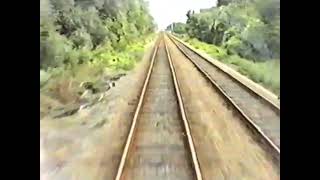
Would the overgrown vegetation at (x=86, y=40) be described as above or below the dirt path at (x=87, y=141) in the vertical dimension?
above

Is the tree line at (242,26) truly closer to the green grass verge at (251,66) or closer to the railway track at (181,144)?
the green grass verge at (251,66)

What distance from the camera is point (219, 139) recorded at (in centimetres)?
211

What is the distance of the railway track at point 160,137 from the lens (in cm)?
202

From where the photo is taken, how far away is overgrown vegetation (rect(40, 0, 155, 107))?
213 centimetres

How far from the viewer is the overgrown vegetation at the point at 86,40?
2.13 meters

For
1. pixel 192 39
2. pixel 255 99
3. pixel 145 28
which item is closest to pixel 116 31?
pixel 145 28

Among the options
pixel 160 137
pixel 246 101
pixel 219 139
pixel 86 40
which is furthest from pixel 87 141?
pixel 246 101

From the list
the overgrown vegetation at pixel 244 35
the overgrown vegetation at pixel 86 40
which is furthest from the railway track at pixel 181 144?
the overgrown vegetation at pixel 86 40

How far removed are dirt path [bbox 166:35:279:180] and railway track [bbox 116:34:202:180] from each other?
47 millimetres

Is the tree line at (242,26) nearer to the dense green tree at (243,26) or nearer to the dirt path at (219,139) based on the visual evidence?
the dense green tree at (243,26)

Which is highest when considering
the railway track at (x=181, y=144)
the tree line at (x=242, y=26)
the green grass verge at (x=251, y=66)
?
the tree line at (x=242, y=26)

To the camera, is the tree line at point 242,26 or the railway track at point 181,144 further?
the tree line at point 242,26

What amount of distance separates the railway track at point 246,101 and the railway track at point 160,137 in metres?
0.15
